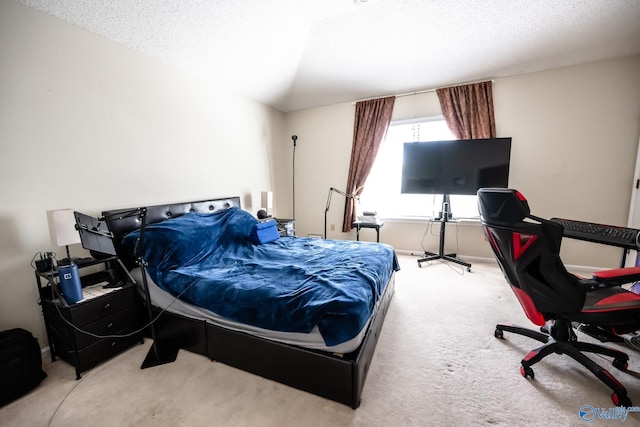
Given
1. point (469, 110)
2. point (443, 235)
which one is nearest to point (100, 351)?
point (443, 235)

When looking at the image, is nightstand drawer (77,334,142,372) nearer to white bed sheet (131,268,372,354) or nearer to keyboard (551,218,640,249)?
white bed sheet (131,268,372,354)

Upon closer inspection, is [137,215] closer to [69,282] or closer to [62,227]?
[62,227]

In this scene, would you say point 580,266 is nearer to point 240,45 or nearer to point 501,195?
point 501,195

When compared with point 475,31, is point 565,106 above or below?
below

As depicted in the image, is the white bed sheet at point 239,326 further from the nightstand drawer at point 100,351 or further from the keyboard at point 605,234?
the keyboard at point 605,234

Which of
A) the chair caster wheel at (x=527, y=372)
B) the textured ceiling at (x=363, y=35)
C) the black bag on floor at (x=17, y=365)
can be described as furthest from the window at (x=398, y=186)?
the black bag on floor at (x=17, y=365)

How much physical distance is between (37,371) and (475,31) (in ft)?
14.8

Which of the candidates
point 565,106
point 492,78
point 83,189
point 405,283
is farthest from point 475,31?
point 83,189

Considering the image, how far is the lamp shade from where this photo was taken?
1.54m

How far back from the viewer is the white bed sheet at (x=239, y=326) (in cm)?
130

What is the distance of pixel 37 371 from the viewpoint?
4.90 feet

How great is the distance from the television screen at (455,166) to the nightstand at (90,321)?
339cm

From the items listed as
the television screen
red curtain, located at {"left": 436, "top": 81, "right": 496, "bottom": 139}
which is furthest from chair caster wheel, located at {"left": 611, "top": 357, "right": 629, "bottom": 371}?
red curtain, located at {"left": 436, "top": 81, "right": 496, "bottom": 139}

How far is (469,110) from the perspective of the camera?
11.3 feet
